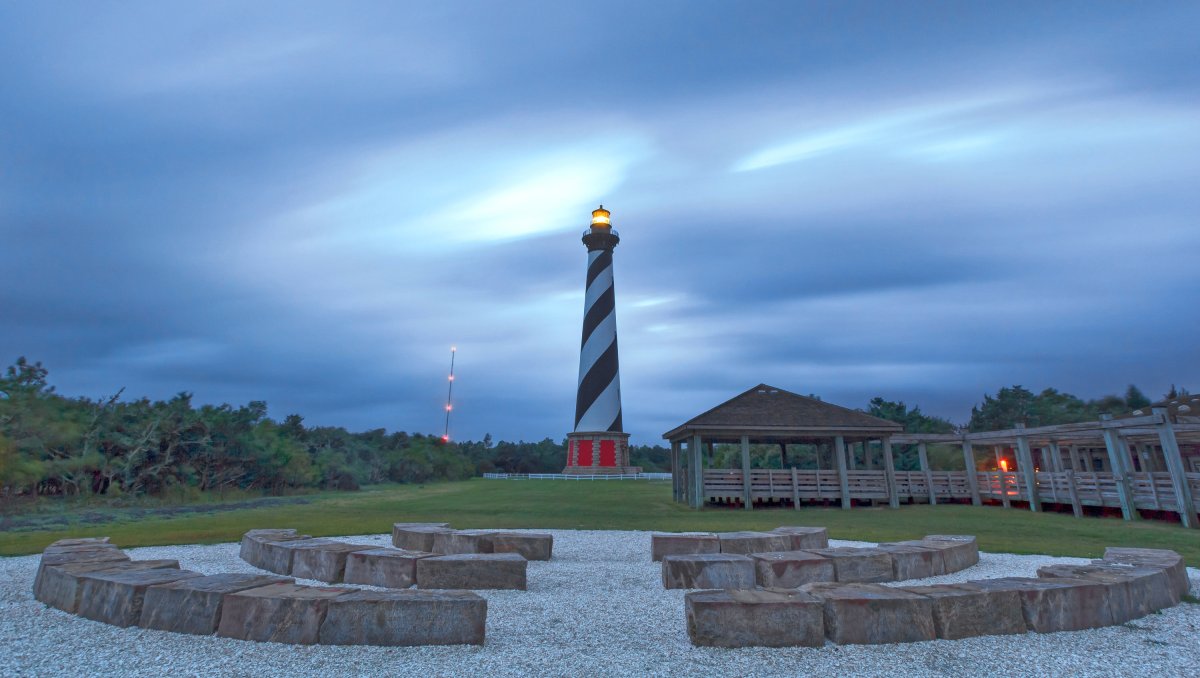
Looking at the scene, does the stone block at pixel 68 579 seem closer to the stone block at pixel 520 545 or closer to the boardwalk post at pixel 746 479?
the stone block at pixel 520 545

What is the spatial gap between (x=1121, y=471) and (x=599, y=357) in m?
31.0

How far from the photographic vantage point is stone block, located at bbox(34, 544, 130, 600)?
631cm

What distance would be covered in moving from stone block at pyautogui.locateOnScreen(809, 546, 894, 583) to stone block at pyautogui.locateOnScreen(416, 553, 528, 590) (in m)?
4.10

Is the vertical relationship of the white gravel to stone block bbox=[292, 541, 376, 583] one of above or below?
below

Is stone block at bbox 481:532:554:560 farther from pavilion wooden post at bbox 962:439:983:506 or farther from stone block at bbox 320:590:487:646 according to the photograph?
pavilion wooden post at bbox 962:439:983:506

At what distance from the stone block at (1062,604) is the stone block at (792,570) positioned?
80.4 inches

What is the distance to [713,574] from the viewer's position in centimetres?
715

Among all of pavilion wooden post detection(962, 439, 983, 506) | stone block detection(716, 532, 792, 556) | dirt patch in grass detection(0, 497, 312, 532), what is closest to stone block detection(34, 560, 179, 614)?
stone block detection(716, 532, 792, 556)

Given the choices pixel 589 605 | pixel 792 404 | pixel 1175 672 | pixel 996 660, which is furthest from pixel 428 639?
pixel 792 404

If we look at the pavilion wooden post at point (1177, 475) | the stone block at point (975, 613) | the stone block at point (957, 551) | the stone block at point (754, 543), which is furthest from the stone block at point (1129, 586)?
the pavilion wooden post at point (1177, 475)

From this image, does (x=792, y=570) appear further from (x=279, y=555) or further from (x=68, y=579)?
(x=68, y=579)

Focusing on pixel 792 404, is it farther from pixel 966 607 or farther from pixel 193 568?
pixel 193 568

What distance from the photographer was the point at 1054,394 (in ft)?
166

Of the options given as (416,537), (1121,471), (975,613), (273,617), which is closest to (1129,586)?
(975,613)
